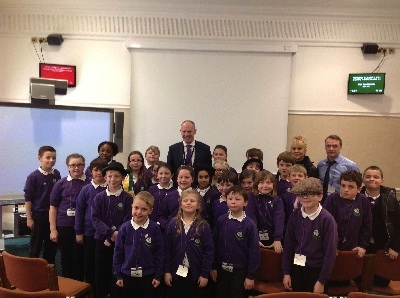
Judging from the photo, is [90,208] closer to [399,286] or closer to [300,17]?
[399,286]

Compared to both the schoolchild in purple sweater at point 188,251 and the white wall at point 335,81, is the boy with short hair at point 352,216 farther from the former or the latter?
the white wall at point 335,81

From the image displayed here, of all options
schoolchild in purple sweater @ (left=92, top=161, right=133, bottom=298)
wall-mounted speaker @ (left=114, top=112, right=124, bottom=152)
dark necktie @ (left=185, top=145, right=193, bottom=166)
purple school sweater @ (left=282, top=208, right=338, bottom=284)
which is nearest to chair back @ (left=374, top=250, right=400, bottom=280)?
purple school sweater @ (left=282, top=208, right=338, bottom=284)

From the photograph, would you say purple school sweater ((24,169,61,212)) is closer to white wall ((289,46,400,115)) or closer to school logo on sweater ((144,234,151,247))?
school logo on sweater ((144,234,151,247))

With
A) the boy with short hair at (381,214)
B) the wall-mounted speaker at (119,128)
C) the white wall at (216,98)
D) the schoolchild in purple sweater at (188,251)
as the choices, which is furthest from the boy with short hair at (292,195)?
the wall-mounted speaker at (119,128)

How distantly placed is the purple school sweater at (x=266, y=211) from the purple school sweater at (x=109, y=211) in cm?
101

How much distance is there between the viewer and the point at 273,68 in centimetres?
546

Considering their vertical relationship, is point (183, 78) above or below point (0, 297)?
above

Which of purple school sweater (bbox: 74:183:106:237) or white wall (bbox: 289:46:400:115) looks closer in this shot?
purple school sweater (bbox: 74:183:106:237)

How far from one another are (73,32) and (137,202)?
3924 millimetres

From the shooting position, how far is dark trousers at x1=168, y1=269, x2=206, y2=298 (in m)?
2.70

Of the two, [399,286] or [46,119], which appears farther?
[46,119]

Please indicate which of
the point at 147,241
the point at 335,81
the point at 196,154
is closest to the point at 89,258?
the point at 147,241

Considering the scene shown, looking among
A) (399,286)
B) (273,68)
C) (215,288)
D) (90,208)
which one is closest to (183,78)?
(273,68)

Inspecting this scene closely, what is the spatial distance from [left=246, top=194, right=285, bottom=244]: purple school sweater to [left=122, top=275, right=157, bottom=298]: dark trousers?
3.11 feet
